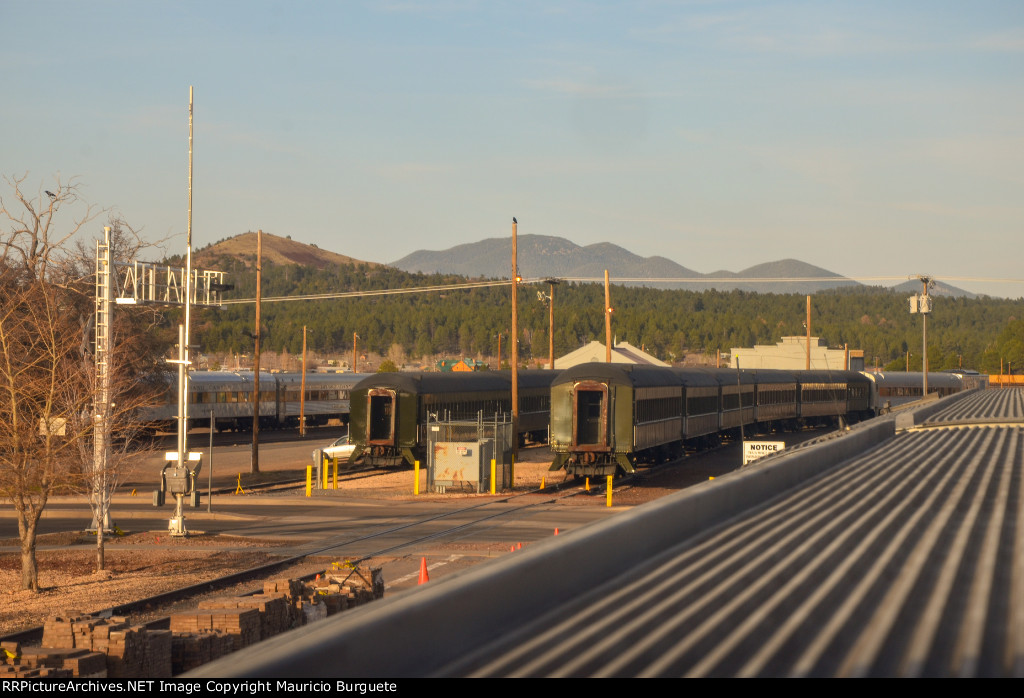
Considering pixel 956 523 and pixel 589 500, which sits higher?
pixel 956 523

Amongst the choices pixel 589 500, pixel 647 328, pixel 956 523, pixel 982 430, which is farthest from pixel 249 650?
pixel 647 328

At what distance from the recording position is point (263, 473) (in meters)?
38.1

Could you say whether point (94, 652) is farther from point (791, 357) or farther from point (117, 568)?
point (791, 357)

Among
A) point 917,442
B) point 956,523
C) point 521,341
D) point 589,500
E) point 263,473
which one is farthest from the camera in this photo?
point 521,341

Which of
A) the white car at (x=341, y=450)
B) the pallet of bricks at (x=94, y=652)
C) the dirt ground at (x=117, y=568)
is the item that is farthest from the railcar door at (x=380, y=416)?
the pallet of bricks at (x=94, y=652)

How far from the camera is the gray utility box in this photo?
3300 cm

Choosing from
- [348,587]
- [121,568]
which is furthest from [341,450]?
[348,587]

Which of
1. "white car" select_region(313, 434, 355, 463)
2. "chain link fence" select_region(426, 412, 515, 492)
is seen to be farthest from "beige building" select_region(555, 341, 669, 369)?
"chain link fence" select_region(426, 412, 515, 492)

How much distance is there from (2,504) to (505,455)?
16.0 m

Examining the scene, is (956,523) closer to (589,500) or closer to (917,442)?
(917,442)

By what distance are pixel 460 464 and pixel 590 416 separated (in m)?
4.82

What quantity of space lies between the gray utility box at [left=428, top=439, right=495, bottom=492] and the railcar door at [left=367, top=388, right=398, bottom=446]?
18.5ft

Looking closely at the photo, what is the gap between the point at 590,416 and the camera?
114 feet

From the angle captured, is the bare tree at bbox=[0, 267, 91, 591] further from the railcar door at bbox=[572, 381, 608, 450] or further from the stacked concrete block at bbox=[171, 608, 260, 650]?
the railcar door at bbox=[572, 381, 608, 450]
